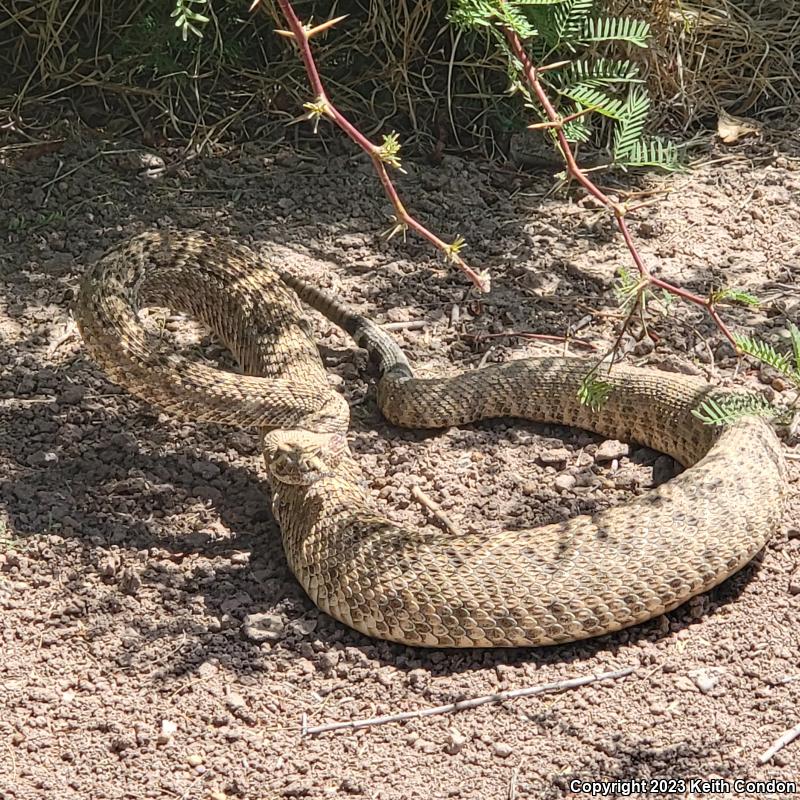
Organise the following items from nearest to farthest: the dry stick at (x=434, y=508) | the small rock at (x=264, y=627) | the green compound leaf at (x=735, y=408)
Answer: the small rock at (x=264, y=627) → the green compound leaf at (x=735, y=408) → the dry stick at (x=434, y=508)

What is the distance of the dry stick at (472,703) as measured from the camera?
15.5 ft

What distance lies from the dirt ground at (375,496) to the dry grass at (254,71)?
303mm

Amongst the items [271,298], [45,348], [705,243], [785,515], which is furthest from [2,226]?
[785,515]

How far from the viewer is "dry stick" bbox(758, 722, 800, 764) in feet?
14.4

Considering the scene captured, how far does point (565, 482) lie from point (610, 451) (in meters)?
0.35

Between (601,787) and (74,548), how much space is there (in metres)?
2.57

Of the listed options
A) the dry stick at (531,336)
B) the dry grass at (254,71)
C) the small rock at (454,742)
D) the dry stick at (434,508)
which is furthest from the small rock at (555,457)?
the dry grass at (254,71)

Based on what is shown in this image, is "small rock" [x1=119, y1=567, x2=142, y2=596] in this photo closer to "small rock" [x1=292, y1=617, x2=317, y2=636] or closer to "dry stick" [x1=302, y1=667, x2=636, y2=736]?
"small rock" [x1=292, y1=617, x2=317, y2=636]

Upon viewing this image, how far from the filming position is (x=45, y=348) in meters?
6.78

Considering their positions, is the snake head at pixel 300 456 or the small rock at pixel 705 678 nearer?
the small rock at pixel 705 678

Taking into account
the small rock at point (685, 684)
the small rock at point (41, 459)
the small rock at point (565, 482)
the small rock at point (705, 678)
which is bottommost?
the small rock at point (41, 459)

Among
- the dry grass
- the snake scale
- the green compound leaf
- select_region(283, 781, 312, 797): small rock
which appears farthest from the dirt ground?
the green compound leaf

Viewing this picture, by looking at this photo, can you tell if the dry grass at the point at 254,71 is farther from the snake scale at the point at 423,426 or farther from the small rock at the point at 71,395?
the small rock at the point at 71,395

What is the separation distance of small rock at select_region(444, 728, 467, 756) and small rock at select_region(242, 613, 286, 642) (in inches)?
35.5
